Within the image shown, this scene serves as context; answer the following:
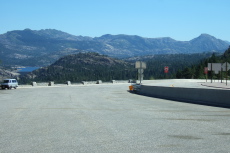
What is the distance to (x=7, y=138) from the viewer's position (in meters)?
10.6

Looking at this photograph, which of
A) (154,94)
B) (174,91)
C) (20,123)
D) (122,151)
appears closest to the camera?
(122,151)

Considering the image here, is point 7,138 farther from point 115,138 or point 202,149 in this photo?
point 202,149

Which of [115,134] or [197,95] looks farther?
[197,95]

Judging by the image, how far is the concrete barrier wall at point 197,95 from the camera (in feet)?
72.4

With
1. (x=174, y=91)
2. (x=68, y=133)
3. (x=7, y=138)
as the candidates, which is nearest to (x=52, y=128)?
(x=68, y=133)

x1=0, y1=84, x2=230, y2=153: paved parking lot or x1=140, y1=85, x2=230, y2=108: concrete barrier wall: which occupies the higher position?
x1=140, y1=85, x2=230, y2=108: concrete barrier wall

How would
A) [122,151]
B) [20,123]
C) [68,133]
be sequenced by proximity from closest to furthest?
[122,151], [68,133], [20,123]

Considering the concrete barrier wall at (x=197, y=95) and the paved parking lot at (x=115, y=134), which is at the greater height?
the concrete barrier wall at (x=197, y=95)

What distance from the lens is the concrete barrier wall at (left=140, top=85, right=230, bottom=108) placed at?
2207 centimetres

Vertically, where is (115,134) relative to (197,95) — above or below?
below

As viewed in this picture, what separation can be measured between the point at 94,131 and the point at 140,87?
91.4 ft

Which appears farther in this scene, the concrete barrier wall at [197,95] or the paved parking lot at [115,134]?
the concrete barrier wall at [197,95]

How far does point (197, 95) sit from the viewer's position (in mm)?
25219

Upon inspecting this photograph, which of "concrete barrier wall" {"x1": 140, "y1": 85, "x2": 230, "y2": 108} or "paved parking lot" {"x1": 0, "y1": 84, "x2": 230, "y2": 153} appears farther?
"concrete barrier wall" {"x1": 140, "y1": 85, "x2": 230, "y2": 108}
